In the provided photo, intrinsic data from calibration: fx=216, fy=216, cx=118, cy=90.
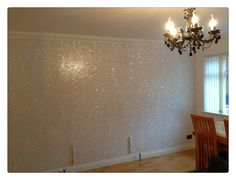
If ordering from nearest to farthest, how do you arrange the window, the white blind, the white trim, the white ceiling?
1. the white ceiling
2. the white trim
3. the window
4. the white blind

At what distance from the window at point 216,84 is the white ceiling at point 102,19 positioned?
88 centimetres

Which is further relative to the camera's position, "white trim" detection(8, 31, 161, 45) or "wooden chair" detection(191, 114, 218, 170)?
"white trim" detection(8, 31, 161, 45)

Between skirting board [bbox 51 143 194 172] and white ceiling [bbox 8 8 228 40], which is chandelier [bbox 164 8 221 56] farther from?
skirting board [bbox 51 143 194 172]

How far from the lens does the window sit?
4.14 metres

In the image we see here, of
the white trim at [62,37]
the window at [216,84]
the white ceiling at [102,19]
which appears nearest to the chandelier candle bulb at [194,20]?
the white ceiling at [102,19]

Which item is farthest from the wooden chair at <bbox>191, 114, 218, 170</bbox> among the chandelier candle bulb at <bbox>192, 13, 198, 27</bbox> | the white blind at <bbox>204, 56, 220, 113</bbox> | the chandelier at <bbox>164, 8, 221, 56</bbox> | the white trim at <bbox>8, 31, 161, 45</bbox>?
the white trim at <bbox>8, 31, 161, 45</bbox>

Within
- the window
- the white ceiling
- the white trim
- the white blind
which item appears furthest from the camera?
the white blind

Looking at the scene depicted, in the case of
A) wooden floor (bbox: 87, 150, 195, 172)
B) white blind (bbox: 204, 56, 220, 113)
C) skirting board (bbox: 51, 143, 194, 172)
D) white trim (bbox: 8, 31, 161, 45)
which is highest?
white trim (bbox: 8, 31, 161, 45)

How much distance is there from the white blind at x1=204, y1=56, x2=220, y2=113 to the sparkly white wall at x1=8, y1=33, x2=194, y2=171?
43 centimetres

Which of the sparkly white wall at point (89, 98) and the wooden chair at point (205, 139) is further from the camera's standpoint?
the sparkly white wall at point (89, 98)

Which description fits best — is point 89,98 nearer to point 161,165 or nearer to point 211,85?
point 161,165

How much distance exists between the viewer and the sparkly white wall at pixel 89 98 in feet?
10.6

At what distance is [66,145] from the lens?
3.50 metres

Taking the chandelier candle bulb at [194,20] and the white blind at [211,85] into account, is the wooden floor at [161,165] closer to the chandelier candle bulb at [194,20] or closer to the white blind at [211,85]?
the white blind at [211,85]
